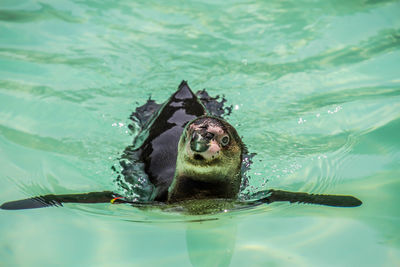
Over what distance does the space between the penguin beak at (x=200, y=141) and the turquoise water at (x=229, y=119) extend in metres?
0.66

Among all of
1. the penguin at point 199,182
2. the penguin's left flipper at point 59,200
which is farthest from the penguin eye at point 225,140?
the penguin's left flipper at point 59,200

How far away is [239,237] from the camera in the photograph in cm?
382

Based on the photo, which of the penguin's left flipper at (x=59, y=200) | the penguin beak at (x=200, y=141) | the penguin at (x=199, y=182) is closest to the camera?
the penguin beak at (x=200, y=141)

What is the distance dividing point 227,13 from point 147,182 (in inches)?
207

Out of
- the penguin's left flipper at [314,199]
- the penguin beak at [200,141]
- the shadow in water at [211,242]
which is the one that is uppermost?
the penguin beak at [200,141]

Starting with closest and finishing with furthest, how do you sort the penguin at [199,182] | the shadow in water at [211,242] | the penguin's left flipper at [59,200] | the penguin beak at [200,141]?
the shadow in water at [211,242] → the penguin beak at [200,141] → the penguin at [199,182] → the penguin's left flipper at [59,200]

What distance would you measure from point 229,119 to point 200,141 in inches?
108

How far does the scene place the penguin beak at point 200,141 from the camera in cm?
364

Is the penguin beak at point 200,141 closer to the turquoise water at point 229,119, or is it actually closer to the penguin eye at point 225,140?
the penguin eye at point 225,140

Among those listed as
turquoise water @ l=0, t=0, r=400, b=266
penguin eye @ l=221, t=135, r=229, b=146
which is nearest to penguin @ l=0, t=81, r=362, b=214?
penguin eye @ l=221, t=135, r=229, b=146

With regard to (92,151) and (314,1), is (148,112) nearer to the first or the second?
(92,151)

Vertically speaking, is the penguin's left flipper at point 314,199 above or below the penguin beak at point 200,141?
below

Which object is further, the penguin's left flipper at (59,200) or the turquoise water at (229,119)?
the penguin's left flipper at (59,200)

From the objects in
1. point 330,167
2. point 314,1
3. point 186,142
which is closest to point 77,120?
point 186,142
